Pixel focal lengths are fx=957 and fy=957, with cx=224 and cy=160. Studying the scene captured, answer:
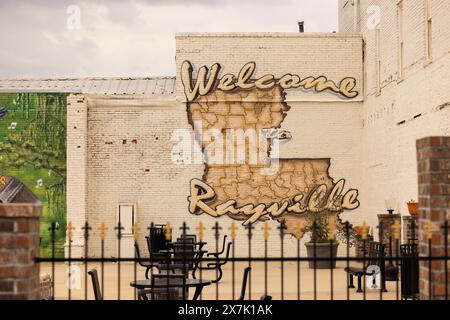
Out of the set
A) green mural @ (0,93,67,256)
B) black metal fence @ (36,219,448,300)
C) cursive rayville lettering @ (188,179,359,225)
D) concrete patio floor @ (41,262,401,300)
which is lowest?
concrete patio floor @ (41,262,401,300)

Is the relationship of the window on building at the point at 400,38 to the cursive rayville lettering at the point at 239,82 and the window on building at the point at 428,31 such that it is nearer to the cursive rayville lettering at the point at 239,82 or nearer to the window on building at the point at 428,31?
the window on building at the point at 428,31

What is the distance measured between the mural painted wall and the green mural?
136 inches

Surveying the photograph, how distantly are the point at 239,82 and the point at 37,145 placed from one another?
5.59m

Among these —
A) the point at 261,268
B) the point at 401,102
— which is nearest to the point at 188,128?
the point at 261,268

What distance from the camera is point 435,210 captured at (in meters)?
8.05

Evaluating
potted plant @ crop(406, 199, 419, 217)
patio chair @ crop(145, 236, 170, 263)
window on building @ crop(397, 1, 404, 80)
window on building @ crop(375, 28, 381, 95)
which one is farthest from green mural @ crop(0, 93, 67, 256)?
patio chair @ crop(145, 236, 170, 263)

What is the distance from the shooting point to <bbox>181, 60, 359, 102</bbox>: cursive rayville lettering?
2530 cm

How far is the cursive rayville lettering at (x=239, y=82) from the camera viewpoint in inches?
996

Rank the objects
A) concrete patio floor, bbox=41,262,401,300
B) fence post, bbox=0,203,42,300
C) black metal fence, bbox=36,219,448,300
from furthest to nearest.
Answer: concrete patio floor, bbox=41,262,401,300 < black metal fence, bbox=36,219,448,300 < fence post, bbox=0,203,42,300

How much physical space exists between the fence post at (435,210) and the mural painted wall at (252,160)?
16815 mm

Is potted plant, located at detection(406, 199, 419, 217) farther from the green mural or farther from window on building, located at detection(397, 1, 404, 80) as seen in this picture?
the green mural

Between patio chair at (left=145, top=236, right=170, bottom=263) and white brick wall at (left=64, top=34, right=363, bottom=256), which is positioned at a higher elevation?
white brick wall at (left=64, top=34, right=363, bottom=256)
